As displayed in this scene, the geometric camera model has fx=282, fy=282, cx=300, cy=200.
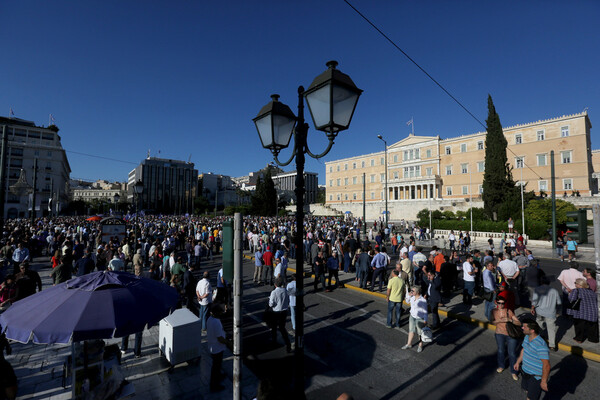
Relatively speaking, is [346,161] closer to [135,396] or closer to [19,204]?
[135,396]

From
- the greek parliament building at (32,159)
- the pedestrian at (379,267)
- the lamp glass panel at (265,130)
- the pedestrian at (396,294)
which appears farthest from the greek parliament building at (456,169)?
the greek parliament building at (32,159)

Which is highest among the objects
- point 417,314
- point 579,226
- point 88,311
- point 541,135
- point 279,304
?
point 541,135

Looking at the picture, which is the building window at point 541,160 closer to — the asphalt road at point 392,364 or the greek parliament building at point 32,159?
the asphalt road at point 392,364

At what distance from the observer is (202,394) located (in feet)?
15.8

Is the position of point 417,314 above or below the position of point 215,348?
above

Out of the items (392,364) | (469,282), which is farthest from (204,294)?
(469,282)

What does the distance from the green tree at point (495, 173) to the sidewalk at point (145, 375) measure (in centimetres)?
4192

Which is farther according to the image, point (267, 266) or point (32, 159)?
point (32, 159)

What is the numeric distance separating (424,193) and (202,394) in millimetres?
62136

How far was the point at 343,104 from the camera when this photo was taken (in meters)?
3.33

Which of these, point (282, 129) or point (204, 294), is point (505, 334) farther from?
point (204, 294)

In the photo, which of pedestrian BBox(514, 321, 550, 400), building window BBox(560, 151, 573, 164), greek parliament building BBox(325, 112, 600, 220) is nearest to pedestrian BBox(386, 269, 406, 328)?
pedestrian BBox(514, 321, 550, 400)

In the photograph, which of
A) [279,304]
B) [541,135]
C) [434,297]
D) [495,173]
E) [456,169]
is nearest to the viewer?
[279,304]

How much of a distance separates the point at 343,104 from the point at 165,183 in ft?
A: 465
